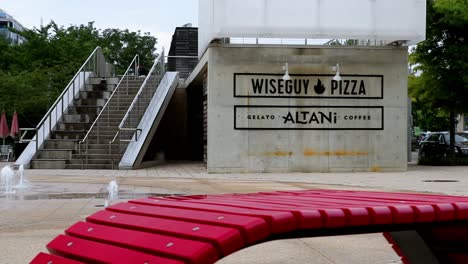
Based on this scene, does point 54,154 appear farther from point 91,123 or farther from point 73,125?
point 91,123

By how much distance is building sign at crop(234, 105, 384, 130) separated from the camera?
2038cm

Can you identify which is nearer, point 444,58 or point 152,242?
point 152,242

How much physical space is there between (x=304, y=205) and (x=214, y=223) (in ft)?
2.20

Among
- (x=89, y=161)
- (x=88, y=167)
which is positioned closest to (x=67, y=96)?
(x=89, y=161)

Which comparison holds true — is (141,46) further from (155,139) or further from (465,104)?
(465,104)

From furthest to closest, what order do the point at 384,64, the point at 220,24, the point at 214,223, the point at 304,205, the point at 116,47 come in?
the point at 116,47, the point at 384,64, the point at 220,24, the point at 304,205, the point at 214,223

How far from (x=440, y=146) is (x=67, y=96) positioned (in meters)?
15.6

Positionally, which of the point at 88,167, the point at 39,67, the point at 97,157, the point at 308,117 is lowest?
the point at 88,167

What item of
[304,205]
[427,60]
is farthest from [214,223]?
[427,60]

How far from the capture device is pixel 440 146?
2762 centimetres

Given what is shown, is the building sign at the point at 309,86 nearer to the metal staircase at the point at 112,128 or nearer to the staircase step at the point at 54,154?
the metal staircase at the point at 112,128

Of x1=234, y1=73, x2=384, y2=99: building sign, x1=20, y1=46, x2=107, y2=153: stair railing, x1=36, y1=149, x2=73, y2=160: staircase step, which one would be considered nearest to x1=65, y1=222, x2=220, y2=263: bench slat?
x1=234, y1=73, x2=384, y2=99: building sign

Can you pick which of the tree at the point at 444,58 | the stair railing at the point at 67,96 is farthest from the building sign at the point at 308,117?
the stair railing at the point at 67,96

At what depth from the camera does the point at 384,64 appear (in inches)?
830
